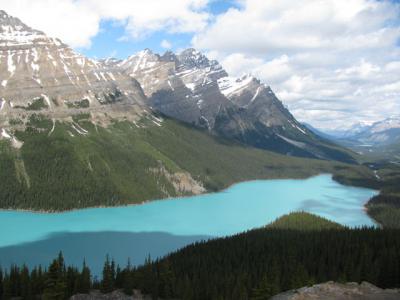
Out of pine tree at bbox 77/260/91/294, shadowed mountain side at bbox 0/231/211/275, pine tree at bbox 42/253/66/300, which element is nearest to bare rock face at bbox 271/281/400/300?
pine tree at bbox 77/260/91/294

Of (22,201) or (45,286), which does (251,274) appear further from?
(22,201)

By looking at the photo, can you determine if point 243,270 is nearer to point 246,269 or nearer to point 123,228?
point 246,269

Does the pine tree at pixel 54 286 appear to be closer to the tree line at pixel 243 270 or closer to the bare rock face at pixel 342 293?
the tree line at pixel 243 270

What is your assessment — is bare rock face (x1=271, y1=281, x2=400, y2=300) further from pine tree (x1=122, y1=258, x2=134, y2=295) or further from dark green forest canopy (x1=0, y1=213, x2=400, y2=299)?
pine tree (x1=122, y1=258, x2=134, y2=295)

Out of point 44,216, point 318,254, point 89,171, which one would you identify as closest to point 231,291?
point 318,254

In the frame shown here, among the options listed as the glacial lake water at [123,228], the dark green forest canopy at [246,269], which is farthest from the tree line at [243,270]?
the glacial lake water at [123,228]

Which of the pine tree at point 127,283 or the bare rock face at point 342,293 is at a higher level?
the bare rock face at point 342,293

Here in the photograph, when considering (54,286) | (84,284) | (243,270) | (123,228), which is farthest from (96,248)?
(54,286)
